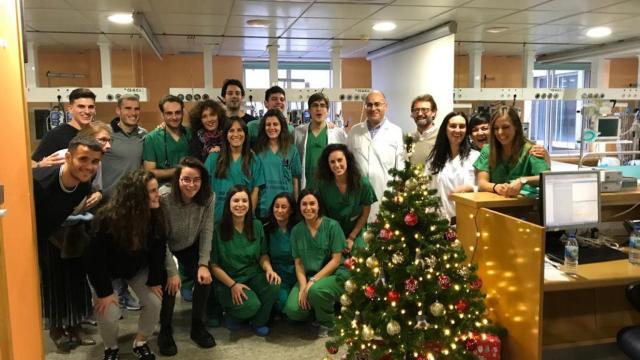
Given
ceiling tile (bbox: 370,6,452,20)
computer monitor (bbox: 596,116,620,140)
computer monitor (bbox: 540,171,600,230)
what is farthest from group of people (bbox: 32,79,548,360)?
computer monitor (bbox: 596,116,620,140)

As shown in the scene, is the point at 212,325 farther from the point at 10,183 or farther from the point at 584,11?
the point at 584,11

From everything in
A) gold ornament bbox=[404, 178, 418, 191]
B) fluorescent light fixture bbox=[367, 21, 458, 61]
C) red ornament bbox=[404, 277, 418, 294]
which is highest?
fluorescent light fixture bbox=[367, 21, 458, 61]

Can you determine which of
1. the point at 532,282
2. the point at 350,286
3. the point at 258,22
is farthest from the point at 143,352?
the point at 258,22

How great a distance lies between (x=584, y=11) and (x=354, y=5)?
1.96 metres

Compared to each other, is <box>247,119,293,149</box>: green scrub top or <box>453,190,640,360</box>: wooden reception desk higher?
<box>247,119,293,149</box>: green scrub top

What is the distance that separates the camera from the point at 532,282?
A: 2.03 metres

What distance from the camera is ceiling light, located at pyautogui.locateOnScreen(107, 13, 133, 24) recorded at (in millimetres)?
4141

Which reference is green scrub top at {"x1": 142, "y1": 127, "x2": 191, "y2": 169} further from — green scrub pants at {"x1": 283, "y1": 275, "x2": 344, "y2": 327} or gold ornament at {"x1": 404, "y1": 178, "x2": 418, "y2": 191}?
gold ornament at {"x1": 404, "y1": 178, "x2": 418, "y2": 191}

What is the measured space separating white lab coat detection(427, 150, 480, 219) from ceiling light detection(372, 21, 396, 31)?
1.98m

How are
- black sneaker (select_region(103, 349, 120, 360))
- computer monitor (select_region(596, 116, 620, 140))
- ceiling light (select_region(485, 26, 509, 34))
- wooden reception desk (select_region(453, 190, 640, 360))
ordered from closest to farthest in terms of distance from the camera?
wooden reception desk (select_region(453, 190, 640, 360)) < black sneaker (select_region(103, 349, 120, 360)) < ceiling light (select_region(485, 26, 509, 34)) < computer monitor (select_region(596, 116, 620, 140))

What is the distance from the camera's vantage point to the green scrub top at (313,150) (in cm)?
364

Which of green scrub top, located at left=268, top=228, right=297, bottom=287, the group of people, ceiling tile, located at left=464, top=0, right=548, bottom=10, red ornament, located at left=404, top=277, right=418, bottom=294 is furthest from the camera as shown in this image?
ceiling tile, located at left=464, top=0, right=548, bottom=10

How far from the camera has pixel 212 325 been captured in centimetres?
321

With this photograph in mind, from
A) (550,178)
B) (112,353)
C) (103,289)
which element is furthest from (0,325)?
(550,178)
